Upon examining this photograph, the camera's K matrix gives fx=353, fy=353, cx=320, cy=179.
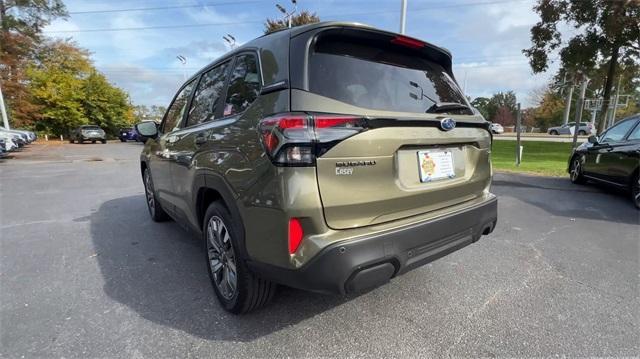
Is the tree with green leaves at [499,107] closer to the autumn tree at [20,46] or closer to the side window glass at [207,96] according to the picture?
the autumn tree at [20,46]

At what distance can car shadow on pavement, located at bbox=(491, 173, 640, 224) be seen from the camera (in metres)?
5.00

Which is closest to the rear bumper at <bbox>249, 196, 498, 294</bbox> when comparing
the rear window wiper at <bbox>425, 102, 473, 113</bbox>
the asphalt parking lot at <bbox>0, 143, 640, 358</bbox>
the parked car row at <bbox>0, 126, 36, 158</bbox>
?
the asphalt parking lot at <bbox>0, 143, 640, 358</bbox>

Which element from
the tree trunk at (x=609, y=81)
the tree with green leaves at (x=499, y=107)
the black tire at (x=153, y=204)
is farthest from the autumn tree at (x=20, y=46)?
the tree with green leaves at (x=499, y=107)

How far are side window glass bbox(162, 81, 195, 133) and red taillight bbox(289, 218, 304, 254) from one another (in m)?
2.27

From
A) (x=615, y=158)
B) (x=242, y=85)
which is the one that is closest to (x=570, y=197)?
(x=615, y=158)

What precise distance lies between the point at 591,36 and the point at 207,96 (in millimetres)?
19536

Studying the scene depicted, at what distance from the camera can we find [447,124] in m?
2.24

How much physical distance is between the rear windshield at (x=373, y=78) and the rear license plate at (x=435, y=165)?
0.29m

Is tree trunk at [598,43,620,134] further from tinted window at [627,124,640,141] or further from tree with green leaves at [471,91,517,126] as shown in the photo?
tree with green leaves at [471,91,517,126]

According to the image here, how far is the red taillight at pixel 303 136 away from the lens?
67.9 inches

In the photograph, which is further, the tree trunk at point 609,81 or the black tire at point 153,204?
the tree trunk at point 609,81

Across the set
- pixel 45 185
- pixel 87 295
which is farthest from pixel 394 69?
pixel 45 185

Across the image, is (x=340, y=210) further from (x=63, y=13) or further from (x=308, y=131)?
(x=63, y=13)

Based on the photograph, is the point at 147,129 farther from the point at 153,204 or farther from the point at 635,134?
the point at 635,134
